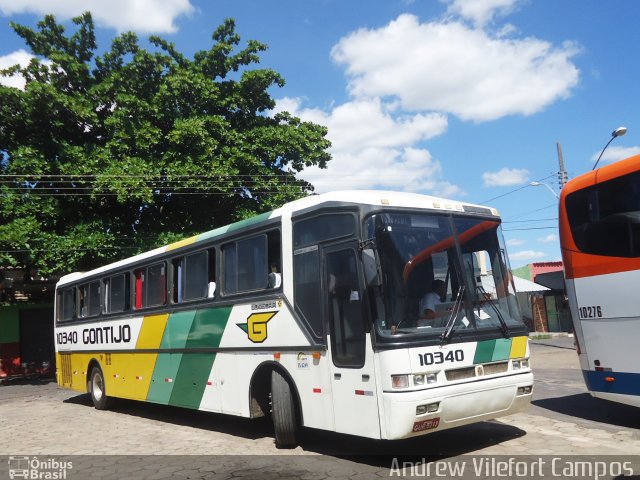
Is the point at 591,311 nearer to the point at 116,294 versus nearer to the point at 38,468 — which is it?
the point at 38,468

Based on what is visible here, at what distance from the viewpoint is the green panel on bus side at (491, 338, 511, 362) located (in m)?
6.89

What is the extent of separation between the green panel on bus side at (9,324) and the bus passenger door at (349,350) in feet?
71.6

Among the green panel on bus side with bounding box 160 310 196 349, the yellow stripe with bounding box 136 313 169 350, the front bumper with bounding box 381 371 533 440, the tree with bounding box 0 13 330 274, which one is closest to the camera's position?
the front bumper with bounding box 381 371 533 440

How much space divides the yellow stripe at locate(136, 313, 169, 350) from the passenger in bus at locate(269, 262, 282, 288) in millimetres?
3280

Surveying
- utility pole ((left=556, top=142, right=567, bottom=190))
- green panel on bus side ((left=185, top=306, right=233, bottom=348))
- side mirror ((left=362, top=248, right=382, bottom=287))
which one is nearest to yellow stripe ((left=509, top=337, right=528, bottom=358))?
side mirror ((left=362, top=248, right=382, bottom=287))

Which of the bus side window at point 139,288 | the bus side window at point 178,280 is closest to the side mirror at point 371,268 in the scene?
the bus side window at point 178,280

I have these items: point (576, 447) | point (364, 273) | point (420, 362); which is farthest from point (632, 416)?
point (364, 273)

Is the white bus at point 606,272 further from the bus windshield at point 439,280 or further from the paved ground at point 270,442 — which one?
the bus windshield at point 439,280

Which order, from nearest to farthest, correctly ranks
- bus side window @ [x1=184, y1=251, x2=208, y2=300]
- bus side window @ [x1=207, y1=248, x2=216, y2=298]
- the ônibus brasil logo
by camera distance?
the ônibus brasil logo < bus side window @ [x1=207, y1=248, x2=216, y2=298] < bus side window @ [x1=184, y1=251, x2=208, y2=300]

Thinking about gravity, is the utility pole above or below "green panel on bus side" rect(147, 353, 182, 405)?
above

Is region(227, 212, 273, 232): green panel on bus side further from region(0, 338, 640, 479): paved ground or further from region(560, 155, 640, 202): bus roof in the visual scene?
region(560, 155, 640, 202): bus roof

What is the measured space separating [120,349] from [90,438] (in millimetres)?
2866

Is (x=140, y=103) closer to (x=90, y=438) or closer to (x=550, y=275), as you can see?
(x=90, y=438)
